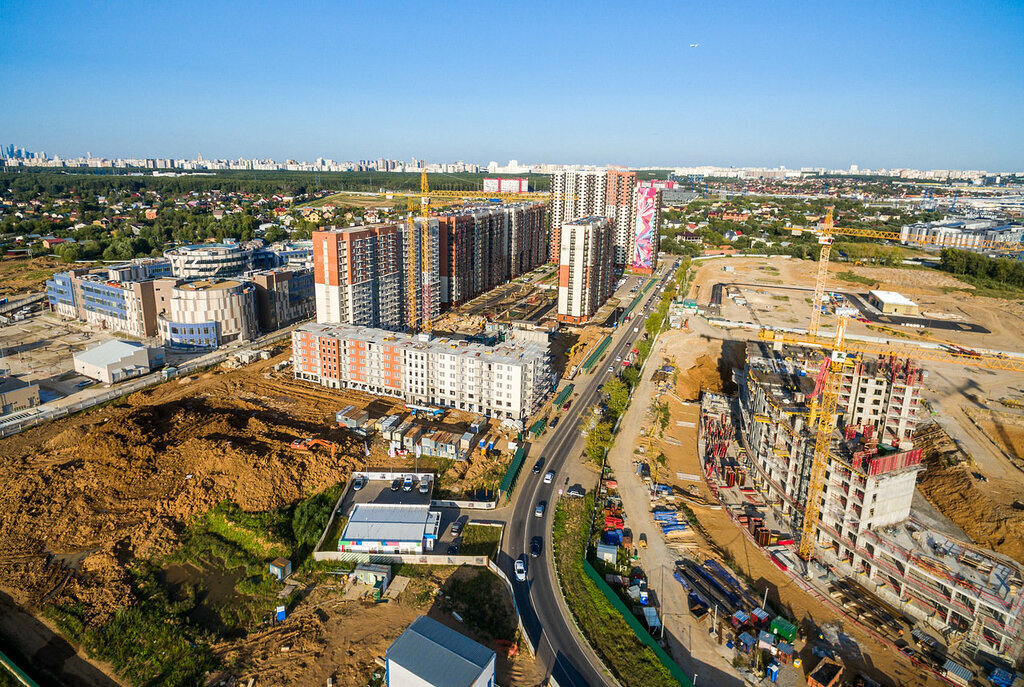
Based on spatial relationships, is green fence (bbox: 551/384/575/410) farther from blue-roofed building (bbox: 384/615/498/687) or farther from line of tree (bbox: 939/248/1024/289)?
line of tree (bbox: 939/248/1024/289)

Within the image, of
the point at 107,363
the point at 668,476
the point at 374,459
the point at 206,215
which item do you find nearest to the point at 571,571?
the point at 668,476

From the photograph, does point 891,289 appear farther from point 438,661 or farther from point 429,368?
point 438,661

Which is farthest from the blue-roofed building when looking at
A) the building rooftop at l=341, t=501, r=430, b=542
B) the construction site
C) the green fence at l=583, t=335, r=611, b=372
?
the green fence at l=583, t=335, r=611, b=372

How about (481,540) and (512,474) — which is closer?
(481,540)

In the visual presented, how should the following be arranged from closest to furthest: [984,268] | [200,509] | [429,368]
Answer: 1. [200,509]
2. [429,368]
3. [984,268]

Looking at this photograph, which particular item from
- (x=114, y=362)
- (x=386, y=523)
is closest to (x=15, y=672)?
(x=386, y=523)

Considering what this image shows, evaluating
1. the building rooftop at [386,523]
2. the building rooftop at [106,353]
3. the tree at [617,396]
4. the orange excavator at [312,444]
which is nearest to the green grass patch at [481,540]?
the building rooftop at [386,523]
